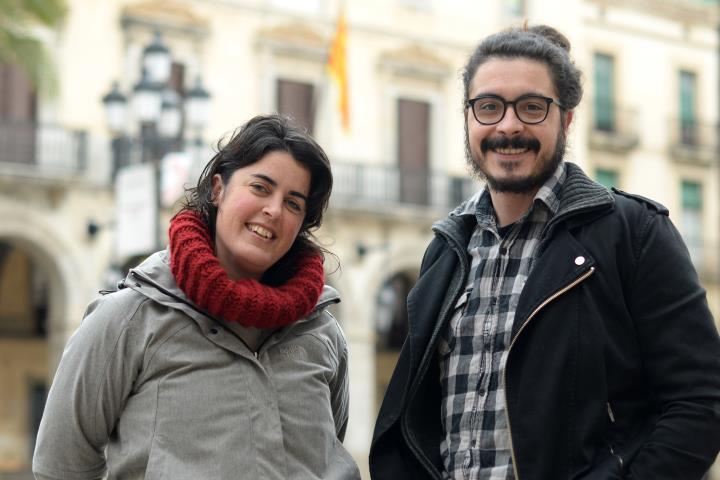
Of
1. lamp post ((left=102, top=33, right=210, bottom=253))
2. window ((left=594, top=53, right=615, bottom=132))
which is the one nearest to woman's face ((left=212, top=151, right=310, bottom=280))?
lamp post ((left=102, top=33, right=210, bottom=253))

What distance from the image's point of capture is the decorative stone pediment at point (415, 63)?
90.9 feet

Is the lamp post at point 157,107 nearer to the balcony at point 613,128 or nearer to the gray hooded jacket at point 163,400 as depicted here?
the gray hooded jacket at point 163,400

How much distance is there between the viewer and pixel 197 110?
15.0 meters

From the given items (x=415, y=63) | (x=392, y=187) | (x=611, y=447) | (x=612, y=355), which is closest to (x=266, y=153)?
(x=612, y=355)

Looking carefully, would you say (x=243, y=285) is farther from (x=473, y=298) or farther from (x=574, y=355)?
(x=574, y=355)

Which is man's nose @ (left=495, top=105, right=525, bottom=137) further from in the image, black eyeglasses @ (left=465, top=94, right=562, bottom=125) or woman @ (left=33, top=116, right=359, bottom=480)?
woman @ (left=33, top=116, right=359, bottom=480)

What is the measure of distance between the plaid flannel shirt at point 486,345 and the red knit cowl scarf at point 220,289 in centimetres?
44

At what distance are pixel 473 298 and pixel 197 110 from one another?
11289 millimetres

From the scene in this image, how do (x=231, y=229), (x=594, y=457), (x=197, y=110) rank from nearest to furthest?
(x=594, y=457) < (x=231, y=229) < (x=197, y=110)

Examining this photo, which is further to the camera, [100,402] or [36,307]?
Result: [36,307]

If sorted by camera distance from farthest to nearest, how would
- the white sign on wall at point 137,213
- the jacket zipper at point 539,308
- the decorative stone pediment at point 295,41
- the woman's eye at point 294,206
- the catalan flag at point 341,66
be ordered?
the decorative stone pediment at point 295,41, the catalan flag at point 341,66, the white sign on wall at point 137,213, the woman's eye at point 294,206, the jacket zipper at point 539,308

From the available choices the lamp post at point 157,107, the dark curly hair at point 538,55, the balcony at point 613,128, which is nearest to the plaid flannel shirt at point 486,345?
the dark curly hair at point 538,55

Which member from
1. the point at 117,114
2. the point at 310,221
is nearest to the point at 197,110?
the point at 117,114

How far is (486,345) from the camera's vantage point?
12.7 feet
